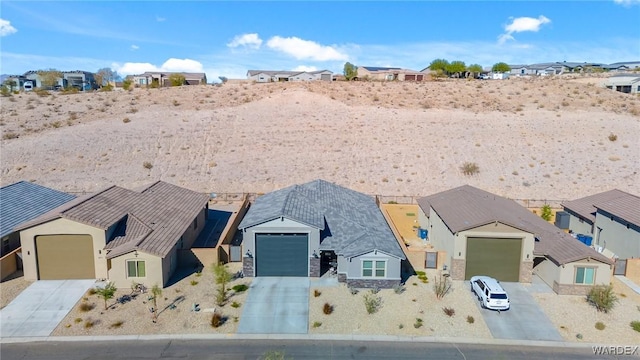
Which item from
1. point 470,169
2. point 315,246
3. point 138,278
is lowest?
point 138,278

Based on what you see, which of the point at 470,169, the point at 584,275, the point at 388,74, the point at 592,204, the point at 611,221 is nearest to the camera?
the point at 584,275

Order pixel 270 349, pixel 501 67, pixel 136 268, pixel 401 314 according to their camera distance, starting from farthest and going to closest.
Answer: pixel 501 67, pixel 136 268, pixel 401 314, pixel 270 349

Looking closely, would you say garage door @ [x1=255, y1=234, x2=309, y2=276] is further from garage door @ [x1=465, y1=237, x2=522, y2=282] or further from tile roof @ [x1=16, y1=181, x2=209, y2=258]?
garage door @ [x1=465, y1=237, x2=522, y2=282]

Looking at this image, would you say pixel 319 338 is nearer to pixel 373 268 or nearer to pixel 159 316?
pixel 373 268

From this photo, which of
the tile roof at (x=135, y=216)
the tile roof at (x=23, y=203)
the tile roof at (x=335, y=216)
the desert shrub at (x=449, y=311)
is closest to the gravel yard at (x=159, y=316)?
the tile roof at (x=135, y=216)

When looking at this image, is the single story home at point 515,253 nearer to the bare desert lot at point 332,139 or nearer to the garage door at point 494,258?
the garage door at point 494,258

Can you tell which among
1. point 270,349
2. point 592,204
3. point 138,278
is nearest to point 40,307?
point 138,278
